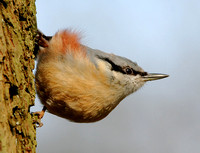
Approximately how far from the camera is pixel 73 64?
2.73m

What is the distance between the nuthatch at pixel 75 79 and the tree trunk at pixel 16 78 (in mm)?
473

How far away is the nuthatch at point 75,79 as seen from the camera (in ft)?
8.89

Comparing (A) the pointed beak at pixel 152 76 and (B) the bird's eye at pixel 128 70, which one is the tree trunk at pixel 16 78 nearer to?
(B) the bird's eye at pixel 128 70

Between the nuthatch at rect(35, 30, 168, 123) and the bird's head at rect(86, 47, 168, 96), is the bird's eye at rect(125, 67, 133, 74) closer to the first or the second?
the bird's head at rect(86, 47, 168, 96)

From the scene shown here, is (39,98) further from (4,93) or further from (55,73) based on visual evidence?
(4,93)

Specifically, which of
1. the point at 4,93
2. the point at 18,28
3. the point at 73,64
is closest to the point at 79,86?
the point at 73,64

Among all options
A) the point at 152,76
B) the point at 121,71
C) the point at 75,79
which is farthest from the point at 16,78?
the point at 152,76

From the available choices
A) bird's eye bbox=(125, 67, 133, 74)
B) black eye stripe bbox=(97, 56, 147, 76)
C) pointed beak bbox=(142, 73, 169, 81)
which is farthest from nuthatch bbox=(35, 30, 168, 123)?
pointed beak bbox=(142, 73, 169, 81)

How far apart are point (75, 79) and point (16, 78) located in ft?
2.70

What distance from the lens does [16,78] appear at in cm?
193

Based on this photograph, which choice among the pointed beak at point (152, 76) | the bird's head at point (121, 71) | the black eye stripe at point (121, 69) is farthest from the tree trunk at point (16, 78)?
the pointed beak at point (152, 76)

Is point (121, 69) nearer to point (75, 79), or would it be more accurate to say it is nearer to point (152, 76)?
point (152, 76)

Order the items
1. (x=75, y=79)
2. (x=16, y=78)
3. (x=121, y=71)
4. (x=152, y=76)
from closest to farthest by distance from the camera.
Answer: (x=16, y=78) → (x=75, y=79) → (x=121, y=71) → (x=152, y=76)

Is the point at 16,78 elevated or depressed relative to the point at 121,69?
depressed
